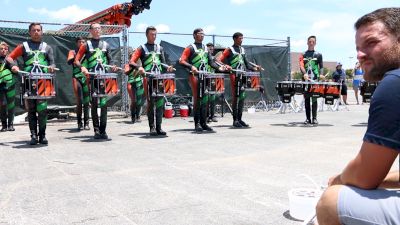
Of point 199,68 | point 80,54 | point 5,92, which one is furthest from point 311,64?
point 5,92

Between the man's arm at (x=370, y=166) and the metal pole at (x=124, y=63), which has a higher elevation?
the metal pole at (x=124, y=63)

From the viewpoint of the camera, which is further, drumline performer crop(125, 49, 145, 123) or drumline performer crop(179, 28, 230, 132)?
drumline performer crop(125, 49, 145, 123)

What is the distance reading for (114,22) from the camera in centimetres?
1972

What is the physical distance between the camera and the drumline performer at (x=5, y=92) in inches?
452

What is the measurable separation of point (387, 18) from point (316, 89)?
9.61m

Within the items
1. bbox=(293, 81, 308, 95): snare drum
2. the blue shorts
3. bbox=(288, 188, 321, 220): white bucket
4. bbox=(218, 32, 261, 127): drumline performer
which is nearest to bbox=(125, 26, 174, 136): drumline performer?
bbox=(218, 32, 261, 127): drumline performer

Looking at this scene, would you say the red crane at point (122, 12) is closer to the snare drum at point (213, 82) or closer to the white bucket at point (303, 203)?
the snare drum at point (213, 82)

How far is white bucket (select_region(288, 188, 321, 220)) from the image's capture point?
12.7ft

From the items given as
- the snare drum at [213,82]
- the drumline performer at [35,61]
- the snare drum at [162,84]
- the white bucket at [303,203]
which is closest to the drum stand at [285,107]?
the snare drum at [213,82]

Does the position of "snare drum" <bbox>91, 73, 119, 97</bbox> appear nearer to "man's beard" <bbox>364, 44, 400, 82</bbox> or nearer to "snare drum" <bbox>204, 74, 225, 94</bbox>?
"snare drum" <bbox>204, 74, 225, 94</bbox>

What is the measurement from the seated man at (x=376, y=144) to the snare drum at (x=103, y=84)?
691 centimetres

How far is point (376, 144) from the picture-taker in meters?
2.22

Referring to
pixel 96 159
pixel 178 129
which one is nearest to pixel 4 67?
pixel 178 129

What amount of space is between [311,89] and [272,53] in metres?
7.00
